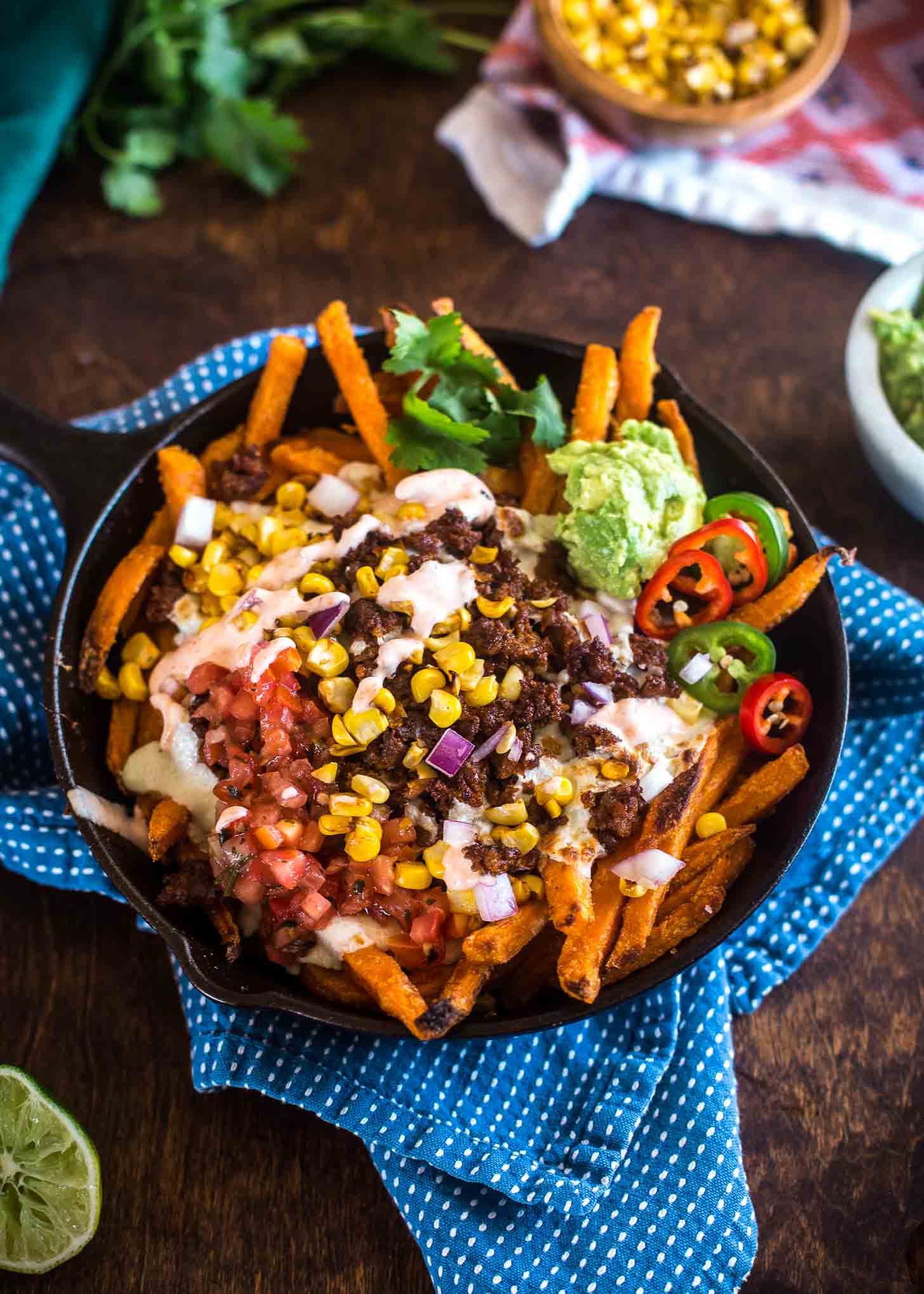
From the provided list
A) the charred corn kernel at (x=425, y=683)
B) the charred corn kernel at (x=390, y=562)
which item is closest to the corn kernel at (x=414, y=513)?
the charred corn kernel at (x=390, y=562)

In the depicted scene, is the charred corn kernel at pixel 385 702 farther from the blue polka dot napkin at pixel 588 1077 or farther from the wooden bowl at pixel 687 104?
the wooden bowl at pixel 687 104

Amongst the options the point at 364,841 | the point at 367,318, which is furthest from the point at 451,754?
the point at 367,318

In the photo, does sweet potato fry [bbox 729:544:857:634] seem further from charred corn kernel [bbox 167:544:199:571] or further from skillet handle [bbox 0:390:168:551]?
skillet handle [bbox 0:390:168:551]

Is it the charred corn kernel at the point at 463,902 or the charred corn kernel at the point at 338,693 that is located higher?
the charred corn kernel at the point at 338,693

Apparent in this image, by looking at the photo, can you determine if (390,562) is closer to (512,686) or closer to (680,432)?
(512,686)

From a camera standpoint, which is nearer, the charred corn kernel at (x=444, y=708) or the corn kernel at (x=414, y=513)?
the charred corn kernel at (x=444, y=708)

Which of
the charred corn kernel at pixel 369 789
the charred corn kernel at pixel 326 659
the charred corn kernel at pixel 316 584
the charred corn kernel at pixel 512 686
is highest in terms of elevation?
the charred corn kernel at pixel 512 686

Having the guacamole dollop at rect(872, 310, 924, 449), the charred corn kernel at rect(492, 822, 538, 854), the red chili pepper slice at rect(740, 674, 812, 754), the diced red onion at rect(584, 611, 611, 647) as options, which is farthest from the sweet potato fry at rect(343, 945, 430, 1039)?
the guacamole dollop at rect(872, 310, 924, 449)
